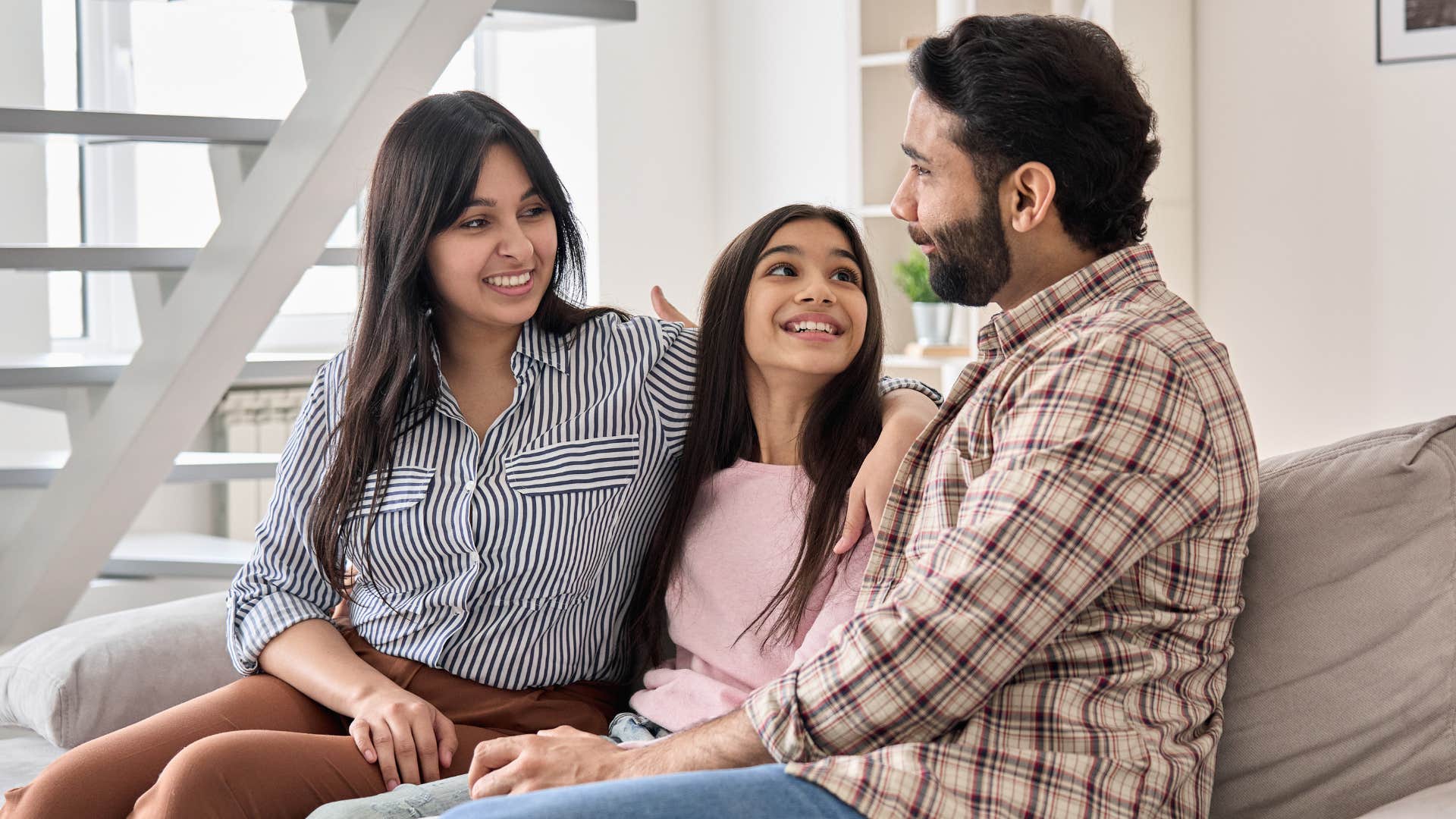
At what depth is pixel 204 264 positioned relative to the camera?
7.85 feet

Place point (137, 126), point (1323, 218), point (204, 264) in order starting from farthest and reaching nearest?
point (1323, 218) < point (204, 264) < point (137, 126)

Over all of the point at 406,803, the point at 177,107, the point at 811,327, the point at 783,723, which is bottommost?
the point at 406,803

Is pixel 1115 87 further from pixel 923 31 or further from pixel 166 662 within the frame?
pixel 923 31

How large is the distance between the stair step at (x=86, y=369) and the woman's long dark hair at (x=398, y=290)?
618 mm

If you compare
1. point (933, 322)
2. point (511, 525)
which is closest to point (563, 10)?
point (511, 525)

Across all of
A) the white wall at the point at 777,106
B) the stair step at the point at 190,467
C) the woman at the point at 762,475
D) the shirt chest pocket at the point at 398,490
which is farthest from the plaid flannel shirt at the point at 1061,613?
the white wall at the point at 777,106

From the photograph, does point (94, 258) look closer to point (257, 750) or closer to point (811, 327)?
point (257, 750)

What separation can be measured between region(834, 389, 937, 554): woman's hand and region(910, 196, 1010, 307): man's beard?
0.47 ft

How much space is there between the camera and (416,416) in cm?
177

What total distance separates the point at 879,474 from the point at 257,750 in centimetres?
72

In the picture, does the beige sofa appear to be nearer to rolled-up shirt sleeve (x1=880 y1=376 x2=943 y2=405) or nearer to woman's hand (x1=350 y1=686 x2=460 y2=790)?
rolled-up shirt sleeve (x1=880 y1=376 x2=943 y2=405)

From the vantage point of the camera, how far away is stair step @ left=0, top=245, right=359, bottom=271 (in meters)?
2.24

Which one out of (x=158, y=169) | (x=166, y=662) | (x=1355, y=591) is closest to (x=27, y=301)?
(x=158, y=169)

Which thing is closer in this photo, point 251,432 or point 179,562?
point 179,562
